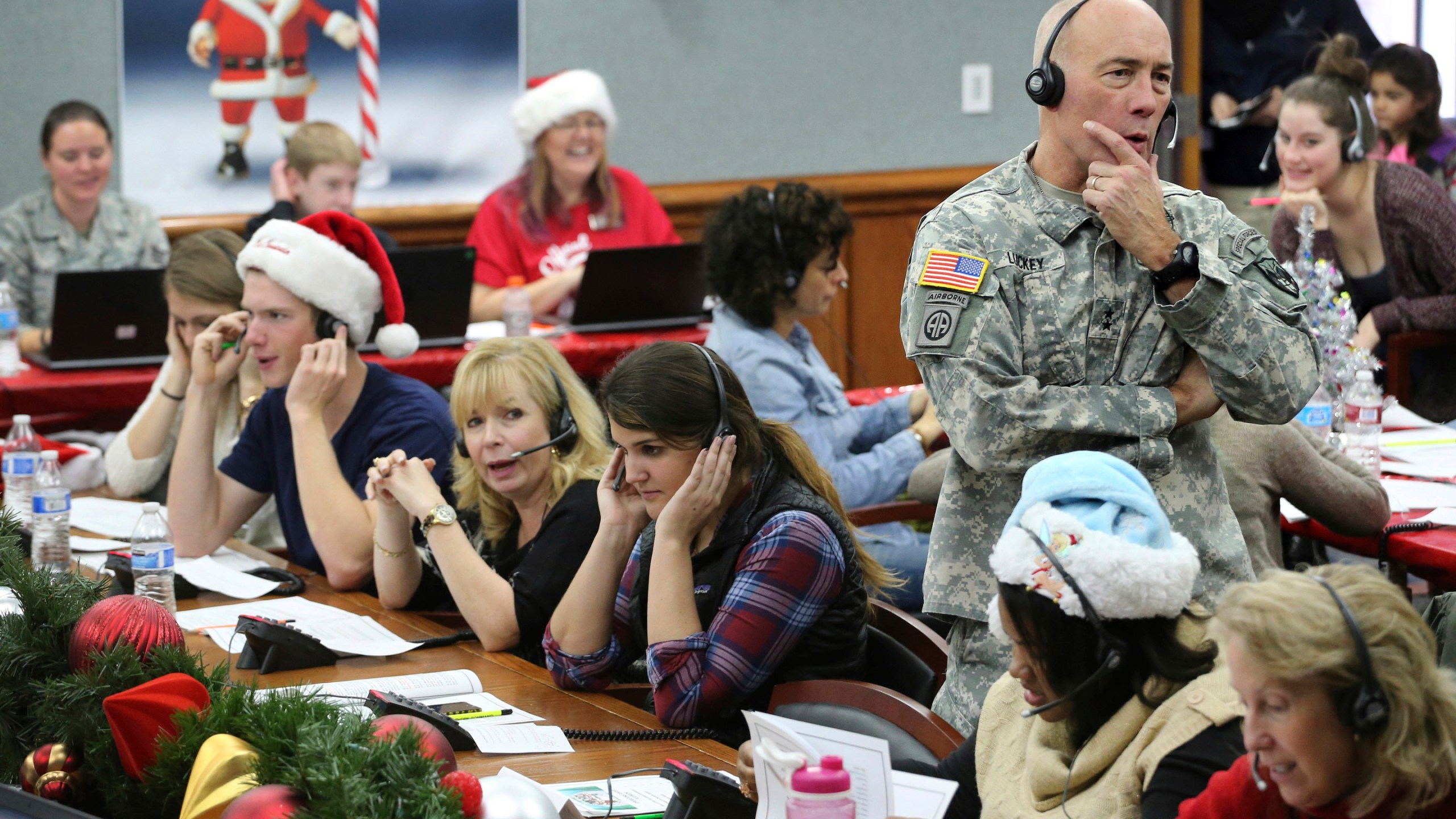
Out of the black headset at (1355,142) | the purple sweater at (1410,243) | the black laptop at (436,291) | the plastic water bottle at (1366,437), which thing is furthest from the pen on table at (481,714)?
the black headset at (1355,142)

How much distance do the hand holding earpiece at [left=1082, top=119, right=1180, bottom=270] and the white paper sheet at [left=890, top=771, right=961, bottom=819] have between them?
74 centimetres

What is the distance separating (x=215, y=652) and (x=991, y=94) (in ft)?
15.7

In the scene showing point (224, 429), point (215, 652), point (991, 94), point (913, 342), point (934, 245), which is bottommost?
point (215, 652)

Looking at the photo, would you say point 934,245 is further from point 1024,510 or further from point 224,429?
point 224,429

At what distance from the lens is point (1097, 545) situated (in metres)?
1.52

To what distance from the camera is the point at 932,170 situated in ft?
21.5

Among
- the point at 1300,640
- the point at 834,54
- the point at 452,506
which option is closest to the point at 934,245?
the point at 1300,640

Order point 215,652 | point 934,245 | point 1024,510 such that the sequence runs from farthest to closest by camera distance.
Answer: point 215,652
point 934,245
point 1024,510

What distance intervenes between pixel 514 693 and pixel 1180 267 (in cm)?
115

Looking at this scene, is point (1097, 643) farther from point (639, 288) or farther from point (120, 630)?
point (639, 288)

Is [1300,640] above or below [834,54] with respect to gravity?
below

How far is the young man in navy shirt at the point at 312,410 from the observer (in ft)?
10.1

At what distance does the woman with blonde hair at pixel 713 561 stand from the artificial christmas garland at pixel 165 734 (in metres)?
0.67

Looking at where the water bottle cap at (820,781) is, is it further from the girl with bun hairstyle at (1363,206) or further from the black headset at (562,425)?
the girl with bun hairstyle at (1363,206)
